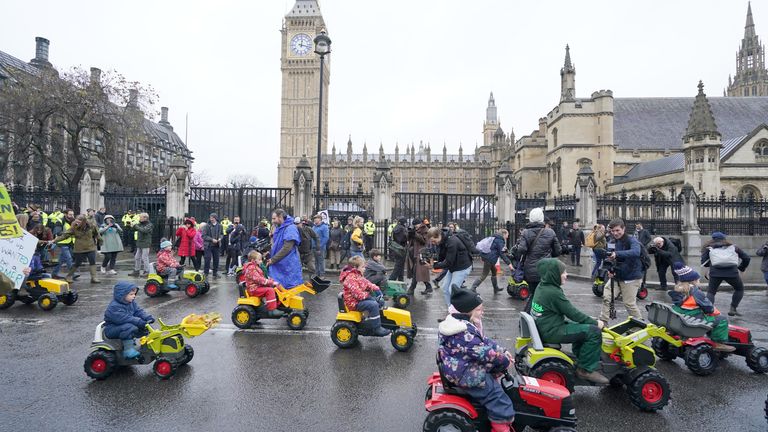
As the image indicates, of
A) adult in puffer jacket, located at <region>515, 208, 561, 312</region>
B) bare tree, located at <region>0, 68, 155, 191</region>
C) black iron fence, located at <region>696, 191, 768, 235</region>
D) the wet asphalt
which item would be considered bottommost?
the wet asphalt

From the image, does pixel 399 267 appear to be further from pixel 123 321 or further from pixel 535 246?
pixel 123 321

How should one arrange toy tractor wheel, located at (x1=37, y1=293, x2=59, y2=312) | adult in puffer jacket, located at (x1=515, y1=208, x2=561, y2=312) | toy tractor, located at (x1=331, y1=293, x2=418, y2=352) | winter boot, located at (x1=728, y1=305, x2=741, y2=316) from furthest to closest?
winter boot, located at (x1=728, y1=305, x2=741, y2=316), toy tractor wheel, located at (x1=37, y1=293, x2=59, y2=312), adult in puffer jacket, located at (x1=515, y1=208, x2=561, y2=312), toy tractor, located at (x1=331, y1=293, x2=418, y2=352)

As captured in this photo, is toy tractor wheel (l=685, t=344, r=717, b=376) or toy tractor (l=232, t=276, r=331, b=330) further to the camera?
toy tractor (l=232, t=276, r=331, b=330)

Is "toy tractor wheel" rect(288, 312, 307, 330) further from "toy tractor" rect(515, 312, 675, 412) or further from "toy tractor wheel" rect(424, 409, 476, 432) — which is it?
"toy tractor wheel" rect(424, 409, 476, 432)

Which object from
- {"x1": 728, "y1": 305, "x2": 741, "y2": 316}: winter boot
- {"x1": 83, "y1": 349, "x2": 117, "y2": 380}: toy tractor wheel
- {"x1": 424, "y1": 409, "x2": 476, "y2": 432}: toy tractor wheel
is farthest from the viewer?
{"x1": 728, "y1": 305, "x2": 741, "y2": 316}: winter boot

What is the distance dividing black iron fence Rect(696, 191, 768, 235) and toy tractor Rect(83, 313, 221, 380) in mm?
23288

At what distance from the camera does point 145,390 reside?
4.48m

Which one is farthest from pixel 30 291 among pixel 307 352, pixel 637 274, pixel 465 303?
pixel 637 274

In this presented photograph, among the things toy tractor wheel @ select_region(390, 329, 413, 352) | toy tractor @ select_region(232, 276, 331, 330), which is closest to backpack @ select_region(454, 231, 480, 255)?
toy tractor wheel @ select_region(390, 329, 413, 352)

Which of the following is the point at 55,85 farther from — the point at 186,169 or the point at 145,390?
the point at 145,390

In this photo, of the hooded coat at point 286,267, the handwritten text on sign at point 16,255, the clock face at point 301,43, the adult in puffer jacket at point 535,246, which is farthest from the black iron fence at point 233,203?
the clock face at point 301,43

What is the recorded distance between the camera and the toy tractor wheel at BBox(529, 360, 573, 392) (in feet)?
13.6

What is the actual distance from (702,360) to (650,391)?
141 cm

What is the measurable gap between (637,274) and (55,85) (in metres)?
27.1
